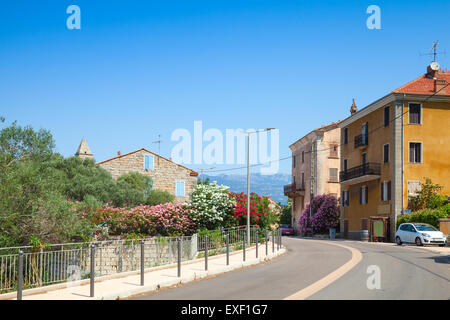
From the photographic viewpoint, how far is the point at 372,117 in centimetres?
4644

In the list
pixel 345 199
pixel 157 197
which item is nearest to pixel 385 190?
pixel 345 199

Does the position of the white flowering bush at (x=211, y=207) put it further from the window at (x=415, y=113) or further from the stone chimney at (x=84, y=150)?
the stone chimney at (x=84, y=150)

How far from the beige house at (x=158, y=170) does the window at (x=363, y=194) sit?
1710 centimetres

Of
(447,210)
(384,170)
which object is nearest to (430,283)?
(447,210)

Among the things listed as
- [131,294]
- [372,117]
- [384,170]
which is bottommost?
[131,294]

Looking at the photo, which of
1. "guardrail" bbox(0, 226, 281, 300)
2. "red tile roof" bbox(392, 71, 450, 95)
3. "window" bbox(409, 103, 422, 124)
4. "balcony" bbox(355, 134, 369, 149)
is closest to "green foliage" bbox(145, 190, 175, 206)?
"balcony" bbox(355, 134, 369, 149)

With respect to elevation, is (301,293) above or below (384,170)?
below

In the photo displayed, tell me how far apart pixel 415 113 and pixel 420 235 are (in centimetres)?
1377

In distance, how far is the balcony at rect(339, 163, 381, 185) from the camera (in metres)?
44.3

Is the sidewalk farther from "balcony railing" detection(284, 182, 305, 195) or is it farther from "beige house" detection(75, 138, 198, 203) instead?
Answer: "balcony railing" detection(284, 182, 305, 195)
